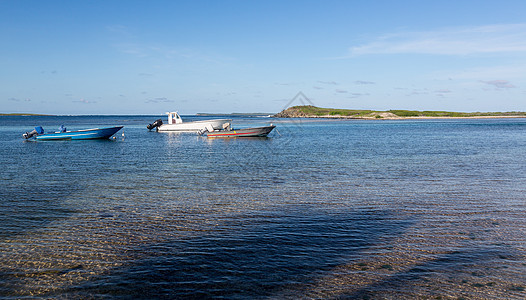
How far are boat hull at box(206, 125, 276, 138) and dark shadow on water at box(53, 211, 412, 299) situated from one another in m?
43.6

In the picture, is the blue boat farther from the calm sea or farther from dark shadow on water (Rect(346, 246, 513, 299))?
dark shadow on water (Rect(346, 246, 513, 299))

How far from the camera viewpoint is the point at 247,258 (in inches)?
309

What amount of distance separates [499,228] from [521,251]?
66.7 inches

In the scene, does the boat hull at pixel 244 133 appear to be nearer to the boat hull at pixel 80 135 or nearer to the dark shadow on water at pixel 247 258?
the boat hull at pixel 80 135

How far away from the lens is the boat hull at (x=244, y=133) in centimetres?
5431

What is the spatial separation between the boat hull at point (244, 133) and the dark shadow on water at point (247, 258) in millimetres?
43628

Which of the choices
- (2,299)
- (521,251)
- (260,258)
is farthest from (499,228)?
(2,299)

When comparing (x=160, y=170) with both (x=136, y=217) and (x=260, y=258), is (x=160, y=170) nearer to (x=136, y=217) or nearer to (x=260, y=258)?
(x=136, y=217)

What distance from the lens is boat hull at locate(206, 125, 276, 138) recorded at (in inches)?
2138

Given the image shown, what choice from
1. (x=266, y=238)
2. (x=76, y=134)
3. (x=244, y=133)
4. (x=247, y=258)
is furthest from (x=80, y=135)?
(x=247, y=258)

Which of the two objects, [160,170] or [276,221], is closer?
[276,221]

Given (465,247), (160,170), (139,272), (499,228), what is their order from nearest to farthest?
(139,272)
(465,247)
(499,228)
(160,170)

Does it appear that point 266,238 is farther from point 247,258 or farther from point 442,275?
point 442,275

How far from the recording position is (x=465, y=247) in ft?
27.5
